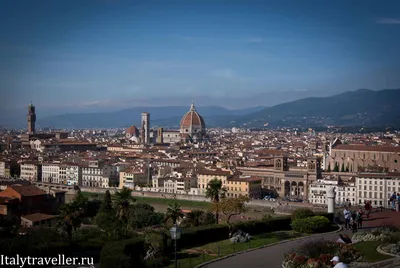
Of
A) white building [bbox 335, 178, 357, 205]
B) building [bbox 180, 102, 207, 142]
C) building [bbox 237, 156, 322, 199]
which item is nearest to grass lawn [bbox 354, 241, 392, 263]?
white building [bbox 335, 178, 357, 205]

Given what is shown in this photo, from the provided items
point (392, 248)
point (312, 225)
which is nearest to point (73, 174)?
point (312, 225)

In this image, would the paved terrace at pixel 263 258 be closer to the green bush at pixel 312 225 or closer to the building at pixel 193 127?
the green bush at pixel 312 225

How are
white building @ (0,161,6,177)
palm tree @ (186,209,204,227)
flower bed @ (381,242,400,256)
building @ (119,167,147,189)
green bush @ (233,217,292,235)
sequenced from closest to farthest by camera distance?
flower bed @ (381,242,400,256) → green bush @ (233,217,292,235) → palm tree @ (186,209,204,227) → building @ (119,167,147,189) → white building @ (0,161,6,177)

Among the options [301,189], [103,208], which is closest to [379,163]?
[301,189]

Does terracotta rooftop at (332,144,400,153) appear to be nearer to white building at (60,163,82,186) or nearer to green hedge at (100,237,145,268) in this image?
white building at (60,163,82,186)

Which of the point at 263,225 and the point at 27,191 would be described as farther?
the point at 27,191

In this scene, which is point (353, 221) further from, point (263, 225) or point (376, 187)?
point (376, 187)
